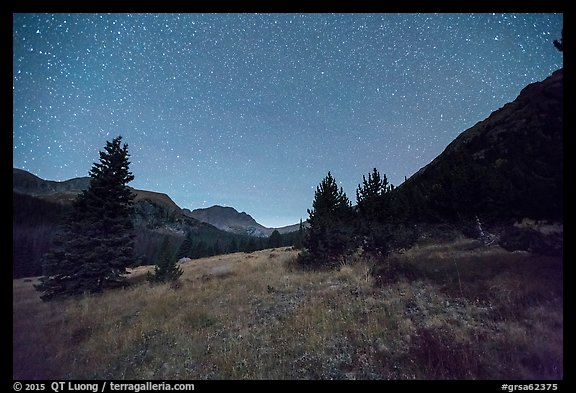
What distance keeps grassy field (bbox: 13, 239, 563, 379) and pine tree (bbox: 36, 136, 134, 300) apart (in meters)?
2.21

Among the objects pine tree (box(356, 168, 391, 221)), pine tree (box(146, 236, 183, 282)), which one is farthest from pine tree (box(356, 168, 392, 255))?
pine tree (box(146, 236, 183, 282))

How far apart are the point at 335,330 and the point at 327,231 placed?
860cm

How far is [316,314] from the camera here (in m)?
6.68

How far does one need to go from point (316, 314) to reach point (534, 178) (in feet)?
25.6

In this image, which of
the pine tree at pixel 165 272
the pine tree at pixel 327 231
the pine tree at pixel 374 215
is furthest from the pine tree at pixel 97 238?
the pine tree at pixel 374 215

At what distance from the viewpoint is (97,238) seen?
12.4 meters

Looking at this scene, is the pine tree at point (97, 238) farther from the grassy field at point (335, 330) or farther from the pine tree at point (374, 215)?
the pine tree at point (374, 215)

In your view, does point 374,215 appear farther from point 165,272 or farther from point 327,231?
point 165,272

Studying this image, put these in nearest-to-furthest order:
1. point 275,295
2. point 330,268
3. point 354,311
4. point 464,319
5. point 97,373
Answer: point 97,373
point 464,319
point 354,311
point 275,295
point 330,268

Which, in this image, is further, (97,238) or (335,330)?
(97,238)

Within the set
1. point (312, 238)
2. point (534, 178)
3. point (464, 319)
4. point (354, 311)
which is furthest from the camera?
point (312, 238)

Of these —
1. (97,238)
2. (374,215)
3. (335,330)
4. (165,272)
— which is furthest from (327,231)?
(97,238)
